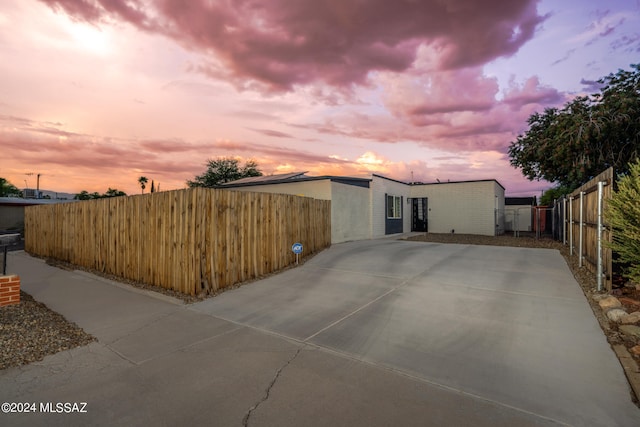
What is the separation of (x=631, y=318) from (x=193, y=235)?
7.29m

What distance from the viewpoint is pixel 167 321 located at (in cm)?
522

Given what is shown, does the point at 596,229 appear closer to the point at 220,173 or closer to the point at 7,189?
the point at 220,173

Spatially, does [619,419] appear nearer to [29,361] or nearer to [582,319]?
[582,319]

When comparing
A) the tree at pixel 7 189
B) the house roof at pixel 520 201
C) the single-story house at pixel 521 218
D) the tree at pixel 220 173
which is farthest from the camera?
the tree at pixel 7 189

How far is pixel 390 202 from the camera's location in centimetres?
1847

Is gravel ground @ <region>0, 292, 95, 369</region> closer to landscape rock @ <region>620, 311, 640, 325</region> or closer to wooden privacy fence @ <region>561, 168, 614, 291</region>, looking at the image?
landscape rock @ <region>620, 311, 640, 325</region>

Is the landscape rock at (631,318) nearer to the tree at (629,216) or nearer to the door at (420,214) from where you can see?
the tree at (629,216)

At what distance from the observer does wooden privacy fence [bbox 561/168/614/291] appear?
19.3 ft

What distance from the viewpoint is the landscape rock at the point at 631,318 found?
4383 mm

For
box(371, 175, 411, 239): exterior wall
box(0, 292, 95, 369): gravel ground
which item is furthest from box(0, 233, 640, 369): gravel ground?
box(371, 175, 411, 239): exterior wall

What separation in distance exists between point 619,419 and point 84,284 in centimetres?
1009

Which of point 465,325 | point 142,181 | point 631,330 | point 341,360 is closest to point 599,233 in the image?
point 631,330

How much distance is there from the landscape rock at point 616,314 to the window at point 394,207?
13402mm

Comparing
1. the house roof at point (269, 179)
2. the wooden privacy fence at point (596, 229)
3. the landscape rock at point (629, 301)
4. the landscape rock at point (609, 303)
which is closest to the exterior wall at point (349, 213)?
the house roof at point (269, 179)
